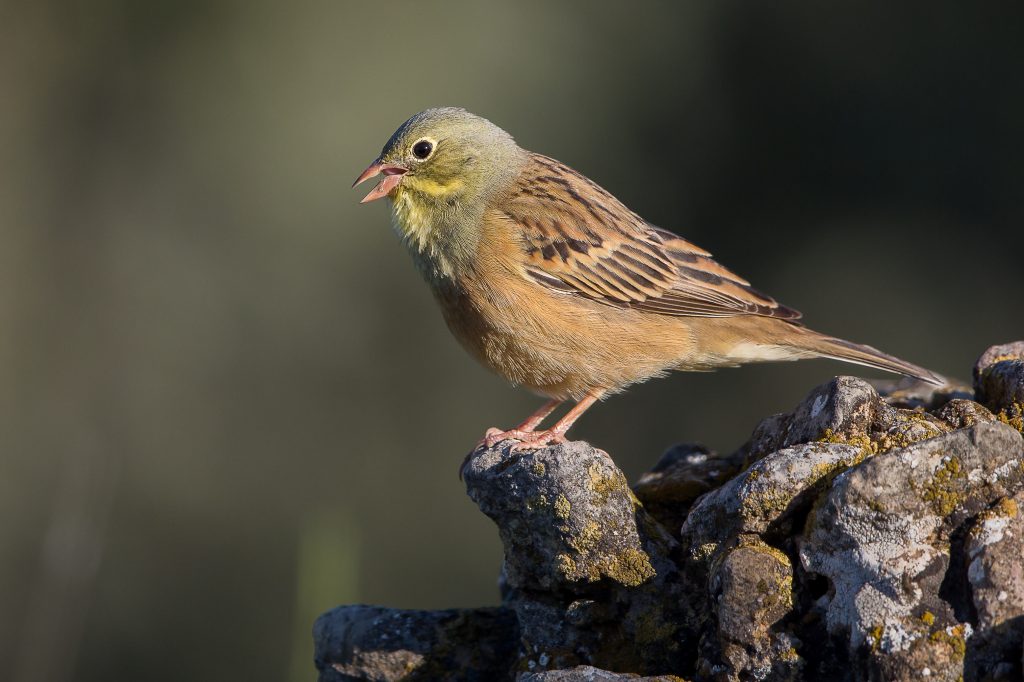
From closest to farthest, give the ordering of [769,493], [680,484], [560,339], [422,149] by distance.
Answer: [769,493] < [680,484] < [560,339] < [422,149]

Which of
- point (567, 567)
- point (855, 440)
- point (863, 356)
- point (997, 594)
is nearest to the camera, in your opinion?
point (997, 594)

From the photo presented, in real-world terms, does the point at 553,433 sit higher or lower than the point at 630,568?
higher

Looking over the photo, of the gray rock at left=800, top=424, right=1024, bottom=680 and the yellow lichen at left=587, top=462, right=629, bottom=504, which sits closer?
the gray rock at left=800, top=424, right=1024, bottom=680

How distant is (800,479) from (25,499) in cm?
1000

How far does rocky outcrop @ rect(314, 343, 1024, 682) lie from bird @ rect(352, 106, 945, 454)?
1289 mm

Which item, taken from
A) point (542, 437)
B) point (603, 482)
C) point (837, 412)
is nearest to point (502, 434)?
point (542, 437)

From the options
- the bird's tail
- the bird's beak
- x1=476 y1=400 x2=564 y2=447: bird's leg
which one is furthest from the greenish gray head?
the bird's tail

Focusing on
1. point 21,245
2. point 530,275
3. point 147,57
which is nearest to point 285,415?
point 21,245

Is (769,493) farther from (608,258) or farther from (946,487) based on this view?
(608,258)

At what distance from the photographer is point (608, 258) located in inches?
237

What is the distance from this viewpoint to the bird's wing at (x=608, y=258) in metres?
5.83

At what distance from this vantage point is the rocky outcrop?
3062 mm

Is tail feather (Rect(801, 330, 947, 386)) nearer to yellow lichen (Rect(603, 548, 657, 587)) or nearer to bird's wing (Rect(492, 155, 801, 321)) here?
bird's wing (Rect(492, 155, 801, 321))

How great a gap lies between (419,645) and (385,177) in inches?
104
